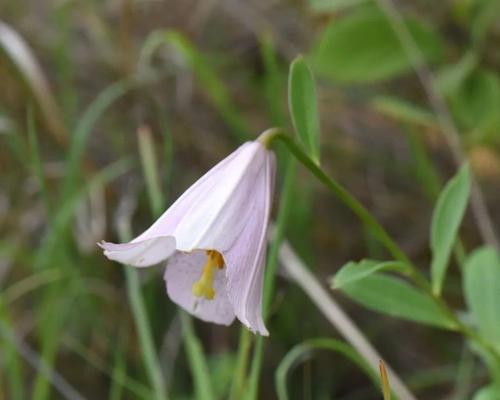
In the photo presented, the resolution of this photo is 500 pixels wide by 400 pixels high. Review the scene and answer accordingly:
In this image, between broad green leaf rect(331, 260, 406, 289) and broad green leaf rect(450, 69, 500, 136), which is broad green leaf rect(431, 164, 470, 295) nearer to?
broad green leaf rect(331, 260, 406, 289)

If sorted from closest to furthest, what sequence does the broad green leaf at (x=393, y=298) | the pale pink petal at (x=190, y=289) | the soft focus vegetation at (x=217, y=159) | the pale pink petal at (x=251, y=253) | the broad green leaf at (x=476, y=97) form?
the pale pink petal at (x=251, y=253) < the pale pink petal at (x=190, y=289) < the broad green leaf at (x=393, y=298) < the soft focus vegetation at (x=217, y=159) < the broad green leaf at (x=476, y=97)

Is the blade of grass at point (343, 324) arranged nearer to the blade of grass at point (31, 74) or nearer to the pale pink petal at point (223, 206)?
the pale pink petal at point (223, 206)

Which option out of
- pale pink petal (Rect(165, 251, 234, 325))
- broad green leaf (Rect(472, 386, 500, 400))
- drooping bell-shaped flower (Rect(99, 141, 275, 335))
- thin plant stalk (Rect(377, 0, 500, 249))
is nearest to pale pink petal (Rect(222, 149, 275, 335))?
drooping bell-shaped flower (Rect(99, 141, 275, 335))

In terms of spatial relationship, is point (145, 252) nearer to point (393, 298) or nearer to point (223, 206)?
point (223, 206)

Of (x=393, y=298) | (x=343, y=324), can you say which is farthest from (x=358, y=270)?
(x=343, y=324)

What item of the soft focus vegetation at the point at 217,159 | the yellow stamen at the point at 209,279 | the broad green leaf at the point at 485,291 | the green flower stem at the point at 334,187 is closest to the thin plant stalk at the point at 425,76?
the soft focus vegetation at the point at 217,159

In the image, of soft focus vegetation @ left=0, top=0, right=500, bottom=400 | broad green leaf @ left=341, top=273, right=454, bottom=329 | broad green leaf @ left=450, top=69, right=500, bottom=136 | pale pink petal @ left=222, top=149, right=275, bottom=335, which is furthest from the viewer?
broad green leaf @ left=450, top=69, right=500, bottom=136
